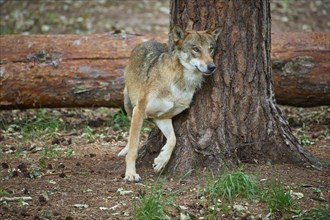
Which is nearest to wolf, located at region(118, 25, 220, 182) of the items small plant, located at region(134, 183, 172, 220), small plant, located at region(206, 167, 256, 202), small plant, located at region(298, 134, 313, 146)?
small plant, located at region(206, 167, 256, 202)

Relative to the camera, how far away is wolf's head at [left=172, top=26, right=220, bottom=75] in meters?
6.06

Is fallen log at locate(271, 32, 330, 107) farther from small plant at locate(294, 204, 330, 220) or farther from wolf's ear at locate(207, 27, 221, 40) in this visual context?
small plant at locate(294, 204, 330, 220)

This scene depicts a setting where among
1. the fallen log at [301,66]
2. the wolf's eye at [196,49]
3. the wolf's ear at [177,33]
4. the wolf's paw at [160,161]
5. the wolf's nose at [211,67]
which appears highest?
the wolf's ear at [177,33]

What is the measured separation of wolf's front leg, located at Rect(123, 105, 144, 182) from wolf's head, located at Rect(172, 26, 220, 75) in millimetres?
723

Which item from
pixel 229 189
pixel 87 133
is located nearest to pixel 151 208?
pixel 229 189

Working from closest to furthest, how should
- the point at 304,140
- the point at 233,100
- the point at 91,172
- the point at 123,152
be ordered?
1. the point at 233,100
2. the point at 91,172
3. the point at 123,152
4. the point at 304,140

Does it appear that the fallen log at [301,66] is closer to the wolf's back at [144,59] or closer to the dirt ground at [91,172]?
the dirt ground at [91,172]

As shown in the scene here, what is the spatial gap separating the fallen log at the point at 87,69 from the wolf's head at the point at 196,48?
2.71 metres

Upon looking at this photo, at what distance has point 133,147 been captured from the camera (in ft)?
21.1

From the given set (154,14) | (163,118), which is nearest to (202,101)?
(163,118)

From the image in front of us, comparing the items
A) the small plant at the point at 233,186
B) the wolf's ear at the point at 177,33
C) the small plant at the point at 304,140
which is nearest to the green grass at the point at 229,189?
the small plant at the point at 233,186

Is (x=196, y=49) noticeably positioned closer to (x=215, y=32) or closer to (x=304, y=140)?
(x=215, y=32)

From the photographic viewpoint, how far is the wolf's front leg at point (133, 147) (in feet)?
20.5

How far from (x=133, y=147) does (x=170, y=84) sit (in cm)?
75
